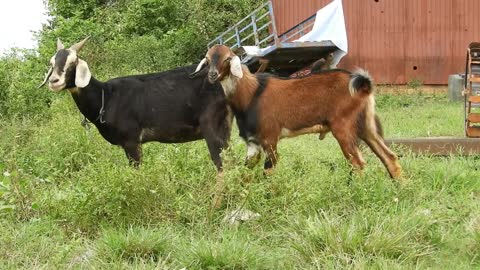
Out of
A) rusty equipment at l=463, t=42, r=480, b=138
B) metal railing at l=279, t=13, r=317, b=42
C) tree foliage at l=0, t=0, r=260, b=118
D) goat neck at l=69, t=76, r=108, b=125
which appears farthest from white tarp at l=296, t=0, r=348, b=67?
goat neck at l=69, t=76, r=108, b=125

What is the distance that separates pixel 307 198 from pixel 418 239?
93 cm

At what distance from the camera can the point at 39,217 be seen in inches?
228

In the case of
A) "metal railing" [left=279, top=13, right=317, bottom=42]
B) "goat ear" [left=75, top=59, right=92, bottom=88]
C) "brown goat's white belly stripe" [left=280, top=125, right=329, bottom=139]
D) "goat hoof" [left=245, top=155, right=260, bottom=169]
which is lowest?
"metal railing" [left=279, top=13, right=317, bottom=42]

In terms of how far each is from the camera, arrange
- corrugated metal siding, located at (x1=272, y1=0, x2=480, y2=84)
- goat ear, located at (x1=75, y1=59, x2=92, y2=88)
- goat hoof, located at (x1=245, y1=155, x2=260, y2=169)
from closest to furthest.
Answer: goat hoof, located at (x1=245, y1=155, x2=260, y2=169)
goat ear, located at (x1=75, y1=59, x2=92, y2=88)
corrugated metal siding, located at (x1=272, y1=0, x2=480, y2=84)

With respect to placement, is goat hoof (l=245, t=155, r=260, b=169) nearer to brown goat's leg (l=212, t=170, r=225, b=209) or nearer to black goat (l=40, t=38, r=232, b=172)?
black goat (l=40, t=38, r=232, b=172)

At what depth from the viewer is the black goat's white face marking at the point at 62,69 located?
6.87m

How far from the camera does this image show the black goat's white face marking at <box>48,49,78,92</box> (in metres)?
6.87

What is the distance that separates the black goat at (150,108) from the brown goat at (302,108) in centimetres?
30

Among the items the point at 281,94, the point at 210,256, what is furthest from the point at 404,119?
the point at 210,256

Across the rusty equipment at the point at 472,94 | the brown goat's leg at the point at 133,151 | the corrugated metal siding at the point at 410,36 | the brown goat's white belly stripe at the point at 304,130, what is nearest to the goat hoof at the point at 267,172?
the brown goat's white belly stripe at the point at 304,130

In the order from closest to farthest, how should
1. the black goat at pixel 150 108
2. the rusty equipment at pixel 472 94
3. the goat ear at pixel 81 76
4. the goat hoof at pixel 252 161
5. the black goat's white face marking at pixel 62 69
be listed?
the goat hoof at pixel 252 161 < the black goat's white face marking at pixel 62 69 < the goat ear at pixel 81 76 < the black goat at pixel 150 108 < the rusty equipment at pixel 472 94

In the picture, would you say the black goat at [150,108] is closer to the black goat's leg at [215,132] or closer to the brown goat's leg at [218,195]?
the black goat's leg at [215,132]

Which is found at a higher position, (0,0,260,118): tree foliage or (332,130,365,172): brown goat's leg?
(332,130,365,172): brown goat's leg

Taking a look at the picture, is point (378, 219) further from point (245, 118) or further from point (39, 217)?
point (39, 217)
